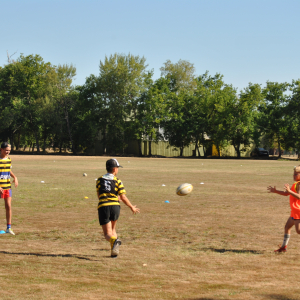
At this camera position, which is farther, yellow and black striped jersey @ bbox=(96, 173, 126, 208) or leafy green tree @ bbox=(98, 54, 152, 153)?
leafy green tree @ bbox=(98, 54, 152, 153)

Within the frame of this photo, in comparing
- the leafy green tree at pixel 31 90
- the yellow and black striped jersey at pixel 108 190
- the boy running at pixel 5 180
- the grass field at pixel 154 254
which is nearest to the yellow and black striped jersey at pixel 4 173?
the boy running at pixel 5 180

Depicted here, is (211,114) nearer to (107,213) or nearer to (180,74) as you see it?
(180,74)

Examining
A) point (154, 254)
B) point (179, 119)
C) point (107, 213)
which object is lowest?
point (154, 254)

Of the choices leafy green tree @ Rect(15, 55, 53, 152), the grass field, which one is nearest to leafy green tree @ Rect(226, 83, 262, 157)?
leafy green tree @ Rect(15, 55, 53, 152)

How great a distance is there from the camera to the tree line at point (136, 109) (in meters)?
66.9

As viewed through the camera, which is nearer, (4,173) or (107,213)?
(107,213)

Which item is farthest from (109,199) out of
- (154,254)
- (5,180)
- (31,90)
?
(31,90)

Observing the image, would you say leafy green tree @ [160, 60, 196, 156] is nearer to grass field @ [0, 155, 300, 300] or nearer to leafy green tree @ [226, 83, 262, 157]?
leafy green tree @ [226, 83, 262, 157]

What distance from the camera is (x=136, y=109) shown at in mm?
70312

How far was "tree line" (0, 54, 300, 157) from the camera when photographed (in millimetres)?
66875

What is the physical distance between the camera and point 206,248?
754 cm

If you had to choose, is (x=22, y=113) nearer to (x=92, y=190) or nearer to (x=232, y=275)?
(x=92, y=190)

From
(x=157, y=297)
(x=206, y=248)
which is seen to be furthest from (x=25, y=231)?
(x=157, y=297)

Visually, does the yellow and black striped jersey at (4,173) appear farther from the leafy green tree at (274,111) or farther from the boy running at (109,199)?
the leafy green tree at (274,111)
